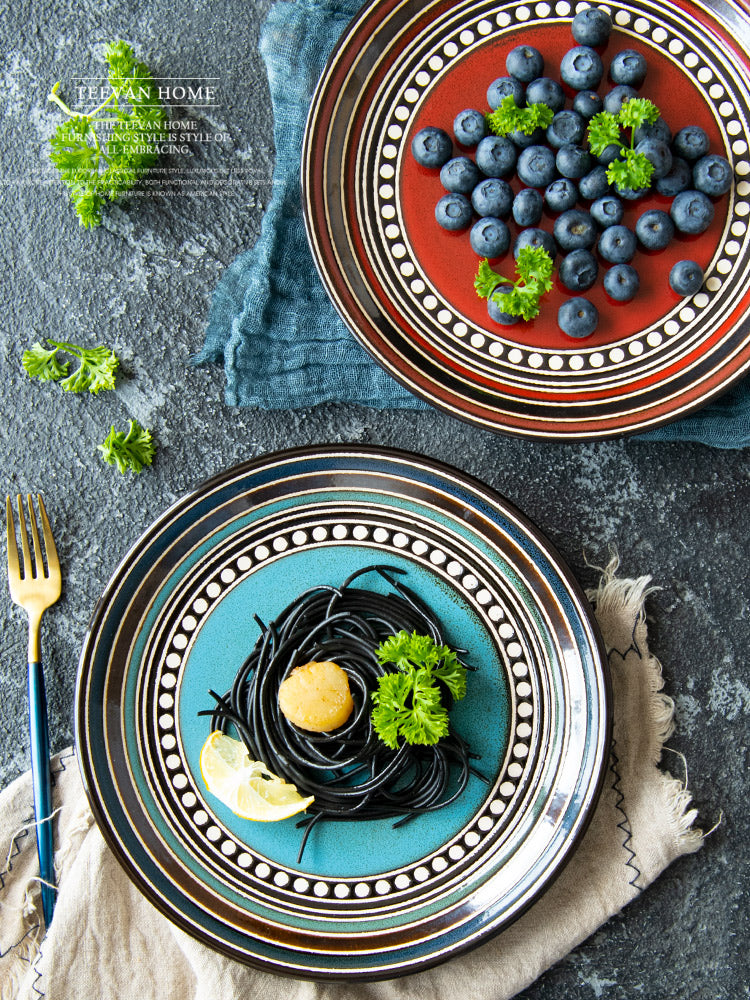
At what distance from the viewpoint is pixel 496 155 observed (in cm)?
164

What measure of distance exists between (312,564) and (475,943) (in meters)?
0.78

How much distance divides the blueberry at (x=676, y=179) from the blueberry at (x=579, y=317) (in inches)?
10.6

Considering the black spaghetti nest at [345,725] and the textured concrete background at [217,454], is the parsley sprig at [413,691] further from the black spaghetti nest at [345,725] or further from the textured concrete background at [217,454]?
the textured concrete background at [217,454]

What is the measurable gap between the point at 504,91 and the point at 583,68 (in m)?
0.16

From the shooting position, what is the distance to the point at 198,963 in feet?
5.58

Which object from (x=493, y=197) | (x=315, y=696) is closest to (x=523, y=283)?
(x=493, y=197)

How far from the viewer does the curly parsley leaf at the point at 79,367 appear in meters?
1.87

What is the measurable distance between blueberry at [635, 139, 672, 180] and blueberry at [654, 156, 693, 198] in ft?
0.10

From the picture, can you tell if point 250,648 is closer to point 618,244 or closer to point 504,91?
point 618,244

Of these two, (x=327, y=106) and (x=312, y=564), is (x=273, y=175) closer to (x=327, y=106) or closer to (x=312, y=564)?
(x=327, y=106)

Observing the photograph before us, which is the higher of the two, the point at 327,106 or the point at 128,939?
the point at 327,106

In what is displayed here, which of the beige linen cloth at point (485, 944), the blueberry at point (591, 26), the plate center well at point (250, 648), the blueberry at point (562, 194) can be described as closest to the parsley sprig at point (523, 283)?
the blueberry at point (562, 194)

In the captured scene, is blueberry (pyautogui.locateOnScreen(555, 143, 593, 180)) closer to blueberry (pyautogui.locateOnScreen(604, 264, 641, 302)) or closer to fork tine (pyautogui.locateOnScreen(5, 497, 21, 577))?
blueberry (pyautogui.locateOnScreen(604, 264, 641, 302))

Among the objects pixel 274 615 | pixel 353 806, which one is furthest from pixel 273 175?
pixel 353 806
